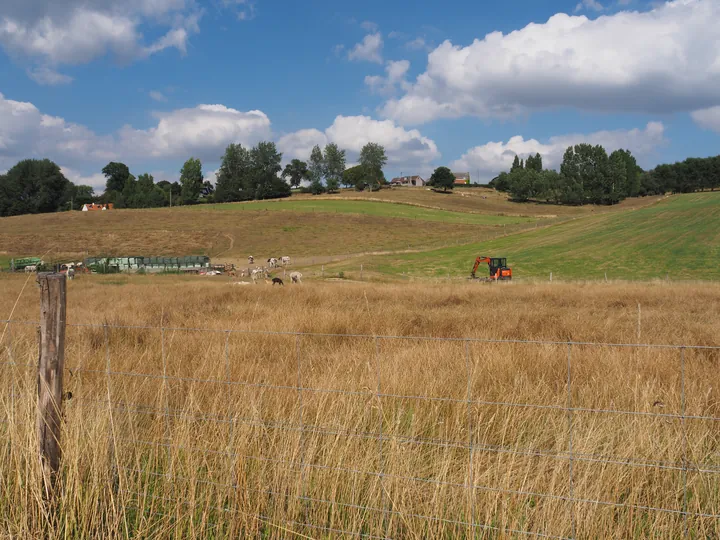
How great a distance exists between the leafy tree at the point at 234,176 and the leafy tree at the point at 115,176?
3494cm

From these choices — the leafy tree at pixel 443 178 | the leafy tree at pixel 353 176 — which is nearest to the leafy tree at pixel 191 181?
the leafy tree at pixel 353 176

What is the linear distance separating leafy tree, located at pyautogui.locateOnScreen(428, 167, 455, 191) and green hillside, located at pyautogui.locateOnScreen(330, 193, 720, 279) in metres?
81.5

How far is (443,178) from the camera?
14688cm

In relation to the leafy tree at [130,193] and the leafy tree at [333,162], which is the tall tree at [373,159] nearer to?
the leafy tree at [333,162]

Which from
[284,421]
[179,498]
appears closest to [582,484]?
[284,421]

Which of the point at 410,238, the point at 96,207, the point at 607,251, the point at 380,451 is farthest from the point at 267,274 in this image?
the point at 96,207

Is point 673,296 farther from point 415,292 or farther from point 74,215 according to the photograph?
point 74,215

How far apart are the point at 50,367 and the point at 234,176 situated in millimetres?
139150

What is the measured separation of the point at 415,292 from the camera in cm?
2128

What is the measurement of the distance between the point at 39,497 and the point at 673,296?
70.2 ft

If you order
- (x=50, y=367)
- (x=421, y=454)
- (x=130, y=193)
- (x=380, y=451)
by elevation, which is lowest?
(x=421, y=454)

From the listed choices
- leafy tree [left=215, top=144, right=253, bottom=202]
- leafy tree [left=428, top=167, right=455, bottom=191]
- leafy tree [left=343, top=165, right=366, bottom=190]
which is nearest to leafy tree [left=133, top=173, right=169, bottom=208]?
leafy tree [left=215, top=144, right=253, bottom=202]

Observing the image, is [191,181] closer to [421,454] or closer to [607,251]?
[607,251]

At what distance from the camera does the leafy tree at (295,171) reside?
568 ft
